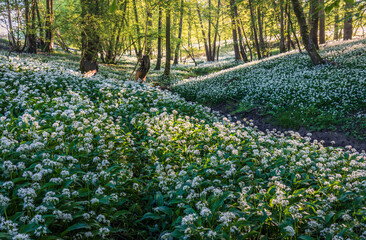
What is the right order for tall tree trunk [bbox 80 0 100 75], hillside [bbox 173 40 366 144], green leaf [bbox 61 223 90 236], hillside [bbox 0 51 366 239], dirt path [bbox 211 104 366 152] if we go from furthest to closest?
tall tree trunk [bbox 80 0 100 75]
hillside [bbox 173 40 366 144]
dirt path [bbox 211 104 366 152]
hillside [bbox 0 51 366 239]
green leaf [bbox 61 223 90 236]

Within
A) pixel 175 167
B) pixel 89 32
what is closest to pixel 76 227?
pixel 175 167

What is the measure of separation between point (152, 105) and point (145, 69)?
744cm

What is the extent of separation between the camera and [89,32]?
15555 mm

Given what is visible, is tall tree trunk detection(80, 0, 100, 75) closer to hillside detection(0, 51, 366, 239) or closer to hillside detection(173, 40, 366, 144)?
hillside detection(173, 40, 366, 144)

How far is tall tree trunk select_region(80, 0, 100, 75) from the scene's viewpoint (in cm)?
1480

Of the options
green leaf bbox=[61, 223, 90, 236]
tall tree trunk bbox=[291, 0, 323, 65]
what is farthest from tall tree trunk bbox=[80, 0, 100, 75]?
green leaf bbox=[61, 223, 90, 236]

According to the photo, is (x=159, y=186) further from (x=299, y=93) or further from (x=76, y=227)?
(x=299, y=93)

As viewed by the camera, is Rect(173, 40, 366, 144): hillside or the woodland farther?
Rect(173, 40, 366, 144): hillside

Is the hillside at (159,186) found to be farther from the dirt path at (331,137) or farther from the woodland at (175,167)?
the dirt path at (331,137)

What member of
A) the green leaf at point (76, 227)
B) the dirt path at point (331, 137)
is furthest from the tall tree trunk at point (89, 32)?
the green leaf at point (76, 227)

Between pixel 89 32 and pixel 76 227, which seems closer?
pixel 76 227

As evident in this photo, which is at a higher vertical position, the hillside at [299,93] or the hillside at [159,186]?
the hillside at [299,93]

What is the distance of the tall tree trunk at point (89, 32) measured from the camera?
48.6 ft

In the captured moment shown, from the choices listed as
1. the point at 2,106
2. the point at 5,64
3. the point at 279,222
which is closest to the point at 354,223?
the point at 279,222
